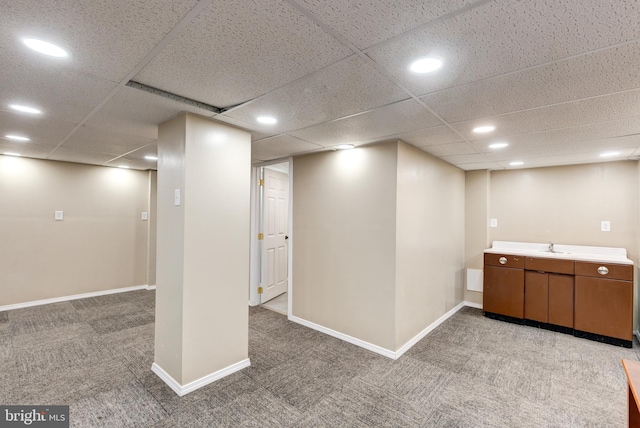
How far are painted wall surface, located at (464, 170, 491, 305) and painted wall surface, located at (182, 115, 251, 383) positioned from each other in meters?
3.57

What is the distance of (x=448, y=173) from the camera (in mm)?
4180

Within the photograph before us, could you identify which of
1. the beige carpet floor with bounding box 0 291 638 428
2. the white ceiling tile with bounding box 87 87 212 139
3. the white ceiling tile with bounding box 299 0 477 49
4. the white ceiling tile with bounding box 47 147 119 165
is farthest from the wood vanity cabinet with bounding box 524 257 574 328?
the white ceiling tile with bounding box 47 147 119 165

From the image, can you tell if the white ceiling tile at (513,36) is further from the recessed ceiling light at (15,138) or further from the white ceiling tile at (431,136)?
the recessed ceiling light at (15,138)

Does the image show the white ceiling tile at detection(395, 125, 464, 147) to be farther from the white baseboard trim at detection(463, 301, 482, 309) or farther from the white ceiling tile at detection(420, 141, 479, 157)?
the white baseboard trim at detection(463, 301, 482, 309)

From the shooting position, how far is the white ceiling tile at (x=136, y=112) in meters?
2.02

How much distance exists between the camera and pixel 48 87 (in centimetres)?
186

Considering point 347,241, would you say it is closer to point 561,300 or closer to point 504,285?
point 504,285

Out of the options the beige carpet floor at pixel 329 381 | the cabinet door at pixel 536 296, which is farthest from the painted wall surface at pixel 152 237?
the cabinet door at pixel 536 296

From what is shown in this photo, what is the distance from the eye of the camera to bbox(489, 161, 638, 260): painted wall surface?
149 inches

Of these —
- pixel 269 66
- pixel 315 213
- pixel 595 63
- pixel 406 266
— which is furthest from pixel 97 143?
pixel 595 63

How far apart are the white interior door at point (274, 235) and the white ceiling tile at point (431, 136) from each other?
2.47 meters

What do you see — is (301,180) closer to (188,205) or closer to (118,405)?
(188,205)

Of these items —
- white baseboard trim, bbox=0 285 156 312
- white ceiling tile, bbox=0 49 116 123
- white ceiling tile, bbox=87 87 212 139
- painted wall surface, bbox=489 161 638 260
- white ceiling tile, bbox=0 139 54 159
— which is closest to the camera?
white ceiling tile, bbox=0 49 116 123

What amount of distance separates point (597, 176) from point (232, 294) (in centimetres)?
468
